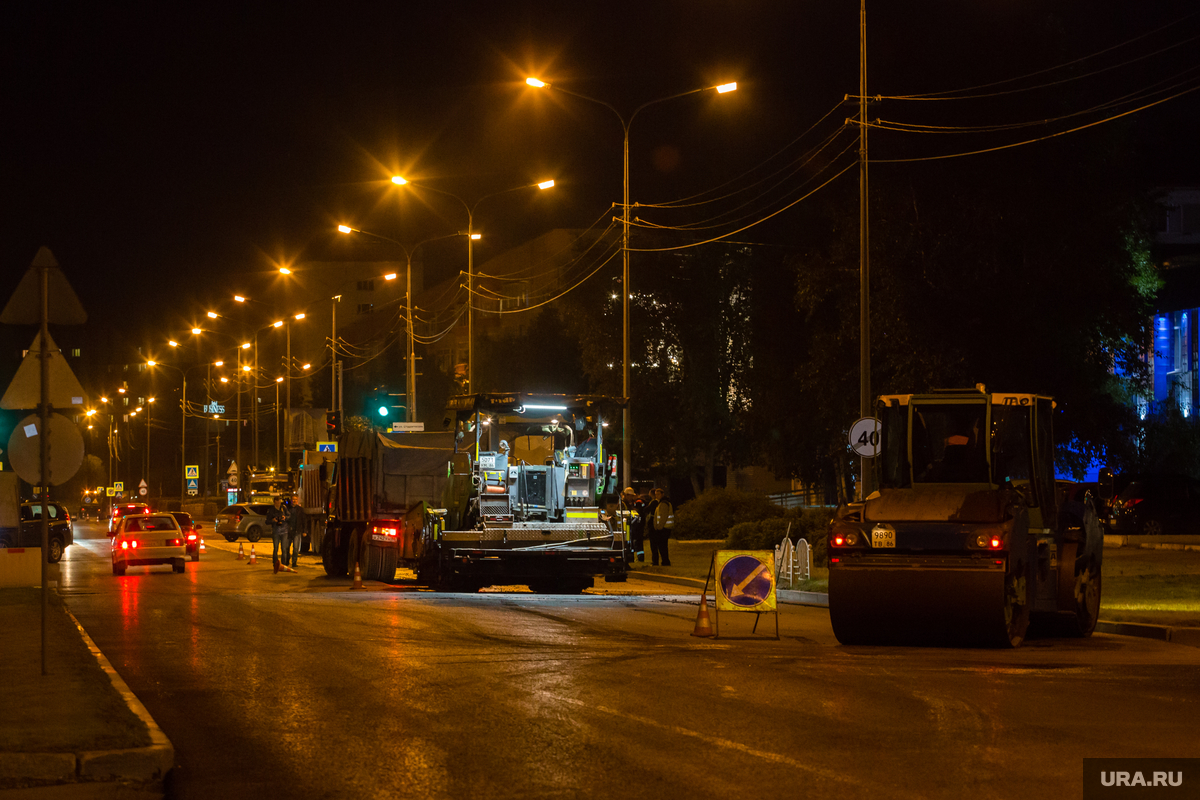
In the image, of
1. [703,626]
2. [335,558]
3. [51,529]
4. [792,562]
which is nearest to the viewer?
[703,626]

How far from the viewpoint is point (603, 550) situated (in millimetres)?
23438

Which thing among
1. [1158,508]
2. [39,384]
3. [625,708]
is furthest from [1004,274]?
[39,384]

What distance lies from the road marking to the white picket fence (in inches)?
533

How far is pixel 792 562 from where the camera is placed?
2419 cm

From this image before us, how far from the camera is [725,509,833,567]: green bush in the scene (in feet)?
103

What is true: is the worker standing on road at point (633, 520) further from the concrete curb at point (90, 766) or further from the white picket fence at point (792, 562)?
the concrete curb at point (90, 766)

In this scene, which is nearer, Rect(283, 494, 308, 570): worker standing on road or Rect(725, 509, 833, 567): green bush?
Rect(725, 509, 833, 567): green bush

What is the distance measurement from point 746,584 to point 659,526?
1364 centimetres

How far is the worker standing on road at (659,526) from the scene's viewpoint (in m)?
29.2

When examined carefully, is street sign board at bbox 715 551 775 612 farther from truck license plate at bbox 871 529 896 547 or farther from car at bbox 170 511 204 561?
car at bbox 170 511 204 561

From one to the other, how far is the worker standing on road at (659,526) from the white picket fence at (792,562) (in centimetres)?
440

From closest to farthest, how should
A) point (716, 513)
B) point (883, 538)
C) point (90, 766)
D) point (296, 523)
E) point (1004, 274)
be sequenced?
1. point (90, 766)
2. point (883, 538)
3. point (296, 523)
4. point (1004, 274)
5. point (716, 513)

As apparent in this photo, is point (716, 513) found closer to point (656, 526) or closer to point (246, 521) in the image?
point (656, 526)

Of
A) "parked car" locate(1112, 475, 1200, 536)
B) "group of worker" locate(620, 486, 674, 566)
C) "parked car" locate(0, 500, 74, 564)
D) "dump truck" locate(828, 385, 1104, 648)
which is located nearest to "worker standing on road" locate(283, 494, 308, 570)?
"parked car" locate(0, 500, 74, 564)
